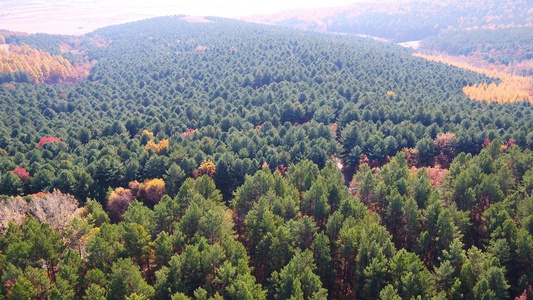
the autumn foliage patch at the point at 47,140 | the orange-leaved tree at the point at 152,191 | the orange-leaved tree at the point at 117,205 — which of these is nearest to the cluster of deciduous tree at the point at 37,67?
the autumn foliage patch at the point at 47,140

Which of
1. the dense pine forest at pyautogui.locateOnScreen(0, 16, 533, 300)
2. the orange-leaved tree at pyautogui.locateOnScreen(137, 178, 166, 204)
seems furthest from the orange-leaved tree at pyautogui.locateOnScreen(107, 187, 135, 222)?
the orange-leaved tree at pyautogui.locateOnScreen(137, 178, 166, 204)

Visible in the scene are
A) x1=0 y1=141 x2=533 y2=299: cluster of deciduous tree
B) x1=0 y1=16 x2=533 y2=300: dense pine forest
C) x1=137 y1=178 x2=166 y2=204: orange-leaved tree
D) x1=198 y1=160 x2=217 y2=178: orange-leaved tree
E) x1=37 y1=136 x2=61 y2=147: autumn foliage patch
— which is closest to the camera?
x1=0 y1=141 x2=533 y2=299: cluster of deciduous tree

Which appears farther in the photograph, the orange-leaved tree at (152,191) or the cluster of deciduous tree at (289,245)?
the orange-leaved tree at (152,191)

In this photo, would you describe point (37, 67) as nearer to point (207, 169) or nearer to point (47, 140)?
point (47, 140)

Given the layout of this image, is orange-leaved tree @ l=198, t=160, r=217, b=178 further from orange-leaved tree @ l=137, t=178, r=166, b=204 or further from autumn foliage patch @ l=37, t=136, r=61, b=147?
autumn foliage patch @ l=37, t=136, r=61, b=147

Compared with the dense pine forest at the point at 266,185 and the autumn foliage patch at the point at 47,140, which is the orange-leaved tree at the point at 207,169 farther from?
the autumn foliage patch at the point at 47,140

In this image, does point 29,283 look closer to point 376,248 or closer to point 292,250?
point 292,250

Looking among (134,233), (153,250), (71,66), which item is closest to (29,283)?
(134,233)
